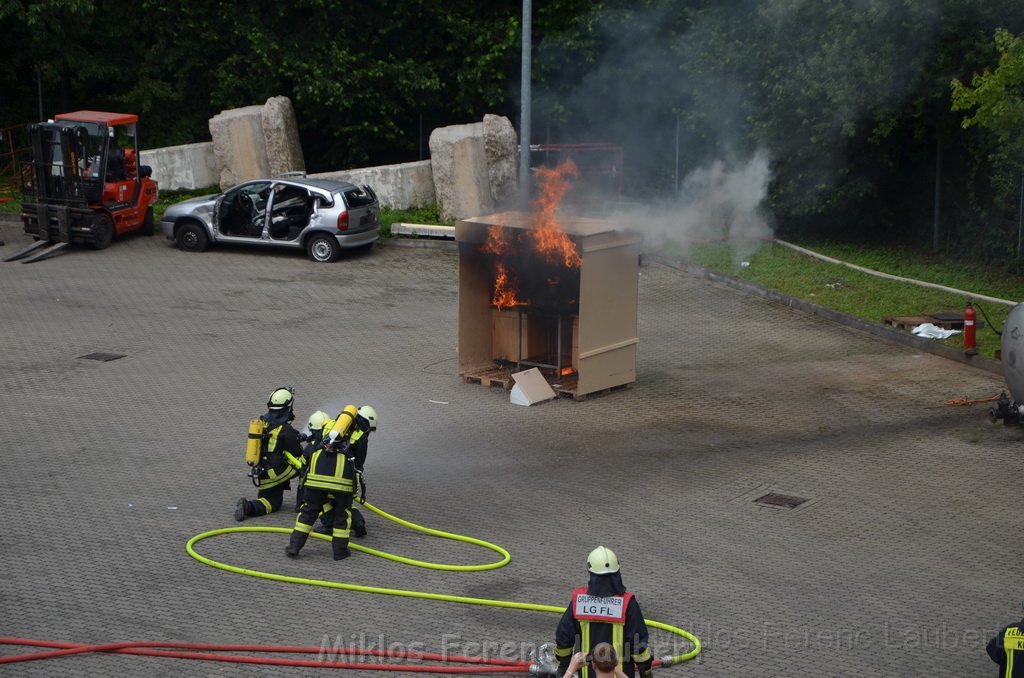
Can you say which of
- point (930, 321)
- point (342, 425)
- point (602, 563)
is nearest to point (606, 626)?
point (602, 563)

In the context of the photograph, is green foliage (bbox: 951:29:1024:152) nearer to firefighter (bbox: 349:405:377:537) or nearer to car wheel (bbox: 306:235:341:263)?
firefighter (bbox: 349:405:377:537)

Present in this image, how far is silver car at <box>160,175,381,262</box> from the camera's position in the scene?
→ 896 inches

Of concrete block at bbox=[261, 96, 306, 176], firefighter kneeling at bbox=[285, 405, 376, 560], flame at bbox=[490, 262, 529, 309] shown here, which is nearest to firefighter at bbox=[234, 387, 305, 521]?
firefighter kneeling at bbox=[285, 405, 376, 560]

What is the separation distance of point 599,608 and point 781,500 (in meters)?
5.36

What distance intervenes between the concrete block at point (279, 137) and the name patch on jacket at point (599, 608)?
2184 centimetres

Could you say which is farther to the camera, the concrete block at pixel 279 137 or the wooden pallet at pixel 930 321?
the concrete block at pixel 279 137

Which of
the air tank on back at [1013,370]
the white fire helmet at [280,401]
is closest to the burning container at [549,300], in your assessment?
the air tank on back at [1013,370]

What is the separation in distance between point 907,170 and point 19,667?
20.8 meters

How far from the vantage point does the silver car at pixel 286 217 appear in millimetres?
22750

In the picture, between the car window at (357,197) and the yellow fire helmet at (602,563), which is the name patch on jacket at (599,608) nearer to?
the yellow fire helmet at (602,563)

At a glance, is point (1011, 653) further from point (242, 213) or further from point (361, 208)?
point (242, 213)

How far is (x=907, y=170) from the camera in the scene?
24.9 meters

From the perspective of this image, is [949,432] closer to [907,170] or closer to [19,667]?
[19,667]

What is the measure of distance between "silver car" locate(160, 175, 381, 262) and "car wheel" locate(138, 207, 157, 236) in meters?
1.49
